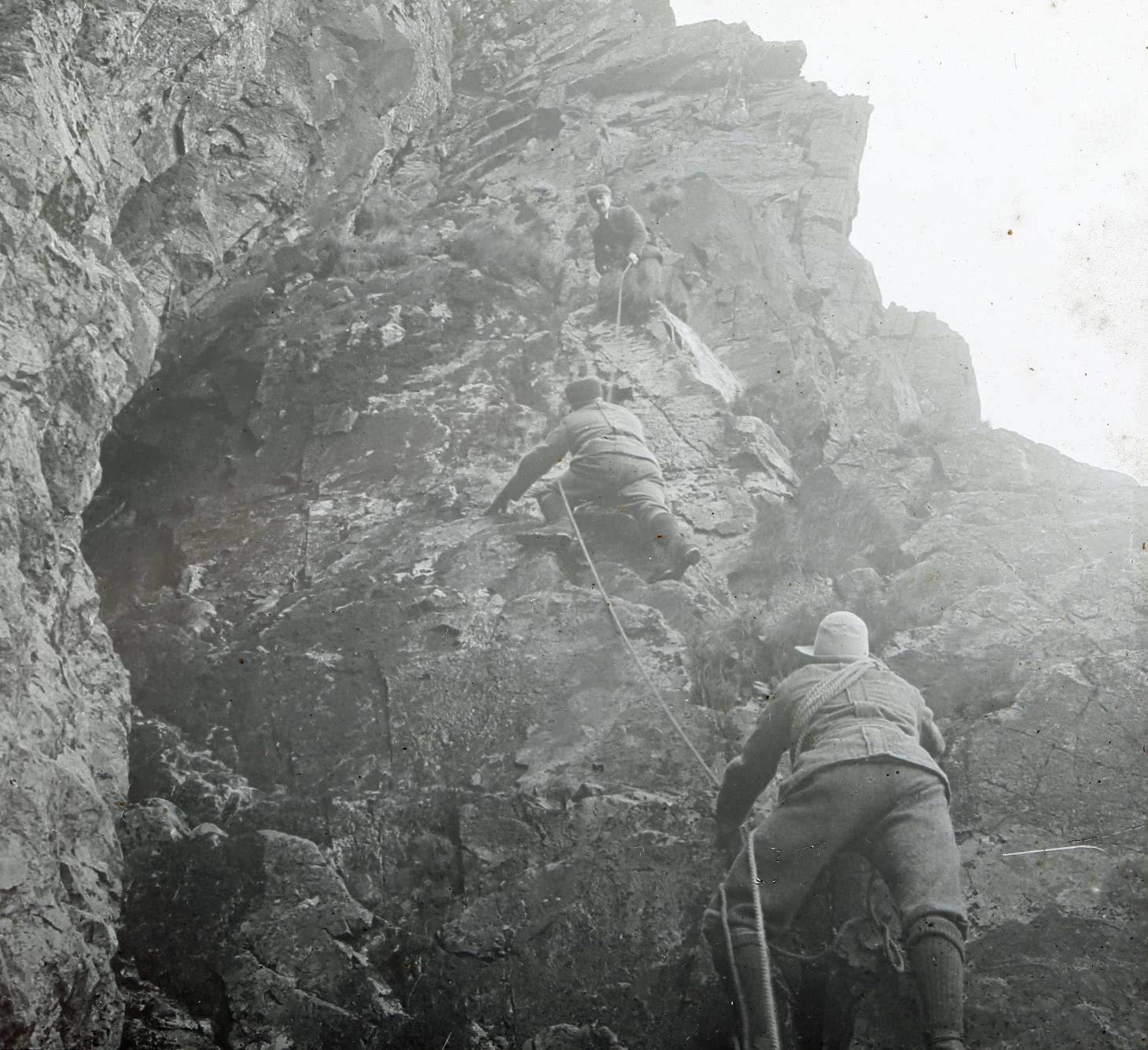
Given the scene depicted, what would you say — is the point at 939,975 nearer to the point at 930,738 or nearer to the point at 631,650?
the point at 930,738

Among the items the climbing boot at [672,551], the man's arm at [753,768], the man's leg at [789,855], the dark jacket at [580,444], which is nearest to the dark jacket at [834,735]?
the man's arm at [753,768]

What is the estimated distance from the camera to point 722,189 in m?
13.5

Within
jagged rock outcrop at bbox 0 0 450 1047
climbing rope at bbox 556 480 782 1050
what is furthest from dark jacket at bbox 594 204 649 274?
climbing rope at bbox 556 480 782 1050

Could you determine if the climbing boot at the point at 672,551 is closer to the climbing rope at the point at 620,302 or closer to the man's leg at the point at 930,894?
the man's leg at the point at 930,894

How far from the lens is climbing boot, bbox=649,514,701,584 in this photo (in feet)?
26.2

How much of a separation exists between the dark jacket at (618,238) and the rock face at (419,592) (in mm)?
391

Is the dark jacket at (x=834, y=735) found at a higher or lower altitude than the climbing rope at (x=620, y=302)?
lower

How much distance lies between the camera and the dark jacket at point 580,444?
863cm

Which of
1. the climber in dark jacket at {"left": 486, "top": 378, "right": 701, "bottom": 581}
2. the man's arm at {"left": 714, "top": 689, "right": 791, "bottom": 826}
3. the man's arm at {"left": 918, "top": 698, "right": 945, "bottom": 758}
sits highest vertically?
the climber in dark jacket at {"left": 486, "top": 378, "right": 701, "bottom": 581}

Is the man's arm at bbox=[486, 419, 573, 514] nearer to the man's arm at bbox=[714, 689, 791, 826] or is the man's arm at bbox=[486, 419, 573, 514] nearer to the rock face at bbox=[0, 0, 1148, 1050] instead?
the rock face at bbox=[0, 0, 1148, 1050]

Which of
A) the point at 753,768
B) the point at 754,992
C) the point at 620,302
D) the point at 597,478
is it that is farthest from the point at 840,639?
the point at 620,302

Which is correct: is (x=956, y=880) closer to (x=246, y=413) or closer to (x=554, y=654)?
(x=554, y=654)

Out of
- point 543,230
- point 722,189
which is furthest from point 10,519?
point 722,189

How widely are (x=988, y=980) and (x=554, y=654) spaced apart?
3310 mm
